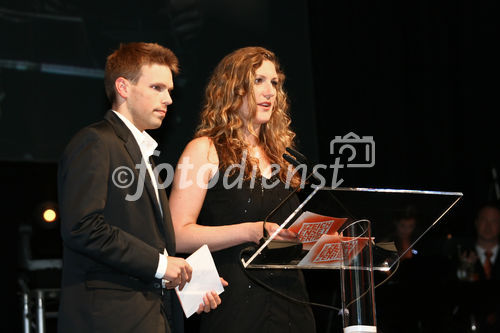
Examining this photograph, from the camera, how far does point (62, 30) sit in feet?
17.5

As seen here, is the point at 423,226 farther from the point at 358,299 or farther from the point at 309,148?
the point at 309,148

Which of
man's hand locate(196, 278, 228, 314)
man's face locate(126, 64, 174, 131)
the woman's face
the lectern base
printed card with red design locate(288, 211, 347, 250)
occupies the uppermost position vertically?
the woman's face

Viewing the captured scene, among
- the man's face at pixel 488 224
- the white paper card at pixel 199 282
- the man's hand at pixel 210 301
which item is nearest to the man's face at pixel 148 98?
the white paper card at pixel 199 282

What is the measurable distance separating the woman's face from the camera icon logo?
3.07 meters

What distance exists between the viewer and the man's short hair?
2416 millimetres

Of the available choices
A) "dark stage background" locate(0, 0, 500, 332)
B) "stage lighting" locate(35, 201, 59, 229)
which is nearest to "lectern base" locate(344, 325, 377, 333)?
"dark stage background" locate(0, 0, 500, 332)

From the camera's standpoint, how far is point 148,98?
2.39m

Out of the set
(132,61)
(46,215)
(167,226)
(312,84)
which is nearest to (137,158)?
(167,226)

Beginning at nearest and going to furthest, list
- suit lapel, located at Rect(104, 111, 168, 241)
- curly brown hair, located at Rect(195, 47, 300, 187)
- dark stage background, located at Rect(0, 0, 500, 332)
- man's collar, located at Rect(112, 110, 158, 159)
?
suit lapel, located at Rect(104, 111, 168, 241) < man's collar, located at Rect(112, 110, 158, 159) < curly brown hair, located at Rect(195, 47, 300, 187) < dark stage background, located at Rect(0, 0, 500, 332)

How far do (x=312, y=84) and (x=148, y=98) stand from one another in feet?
13.0

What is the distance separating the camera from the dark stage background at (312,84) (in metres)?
5.22

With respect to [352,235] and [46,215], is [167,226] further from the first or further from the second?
[46,215]

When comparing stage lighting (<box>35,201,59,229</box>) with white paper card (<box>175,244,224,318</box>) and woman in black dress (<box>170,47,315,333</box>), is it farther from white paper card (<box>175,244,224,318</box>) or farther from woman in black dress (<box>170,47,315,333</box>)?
white paper card (<box>175,244,224,318</box>)

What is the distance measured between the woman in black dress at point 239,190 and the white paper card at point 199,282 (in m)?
0.16
